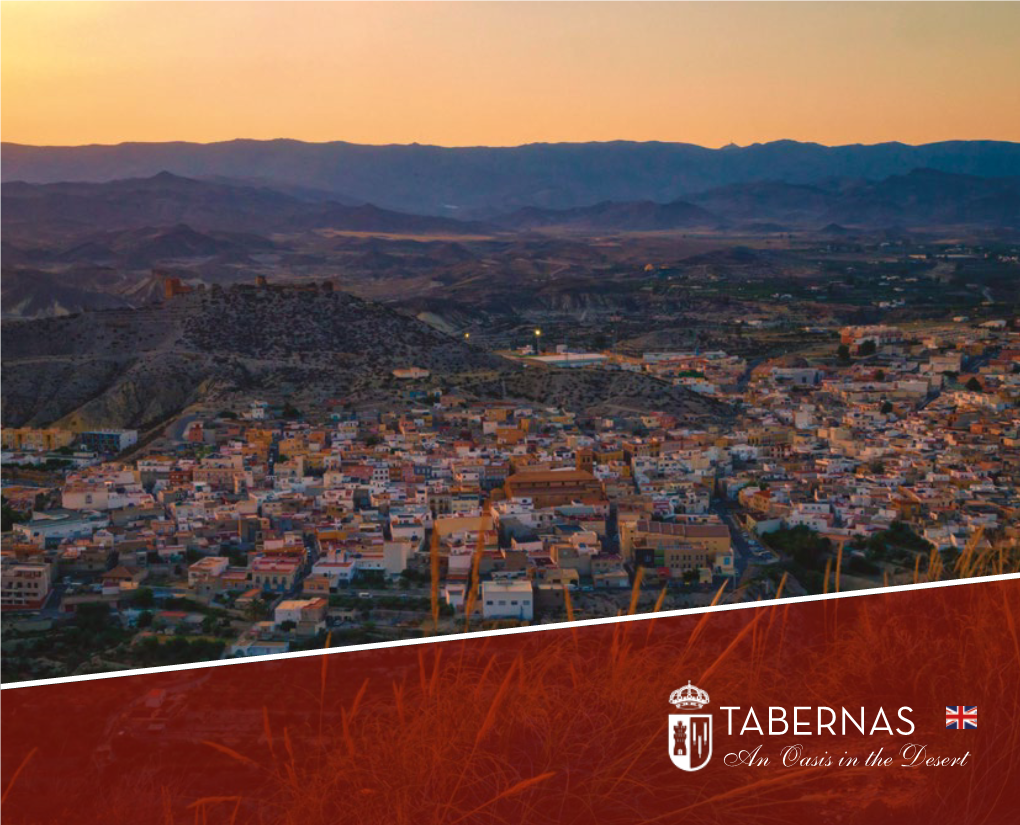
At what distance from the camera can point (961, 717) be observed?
5.30 ft

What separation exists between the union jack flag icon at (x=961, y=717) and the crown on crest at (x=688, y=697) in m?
0.32

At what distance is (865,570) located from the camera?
6.68 metres

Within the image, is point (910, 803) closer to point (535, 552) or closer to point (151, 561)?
point (535, 552)

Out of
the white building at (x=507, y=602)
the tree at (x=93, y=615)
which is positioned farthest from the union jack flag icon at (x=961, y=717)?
the tree at (x=93, y=615)

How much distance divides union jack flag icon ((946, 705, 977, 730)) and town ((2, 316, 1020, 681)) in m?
0.48

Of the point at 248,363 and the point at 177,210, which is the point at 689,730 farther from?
the point at 177,210

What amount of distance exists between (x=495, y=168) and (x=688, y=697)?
64213 millimetres

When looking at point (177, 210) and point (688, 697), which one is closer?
point (688, 697)

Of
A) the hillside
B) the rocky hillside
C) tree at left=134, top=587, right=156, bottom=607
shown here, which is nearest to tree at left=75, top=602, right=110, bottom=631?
tree at left=134, top=587, right=156, bottom=607

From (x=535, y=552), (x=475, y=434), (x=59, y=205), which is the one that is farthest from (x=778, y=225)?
(x=535, y=552)

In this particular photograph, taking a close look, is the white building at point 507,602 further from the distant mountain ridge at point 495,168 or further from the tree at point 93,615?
the distant mountain ridge at point 495,168

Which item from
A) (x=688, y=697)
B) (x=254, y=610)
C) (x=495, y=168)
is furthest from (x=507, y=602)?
(x=495, y=168)
